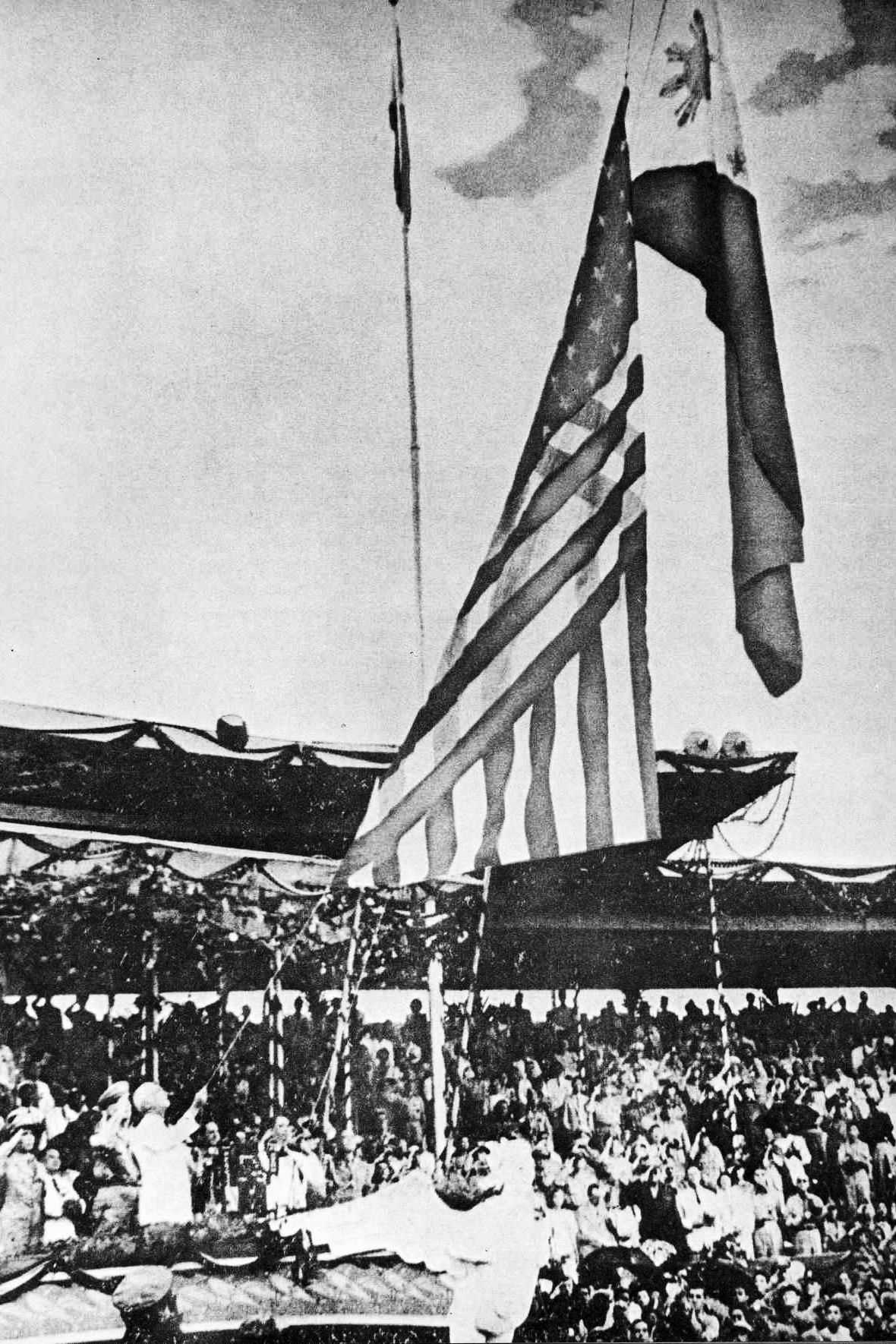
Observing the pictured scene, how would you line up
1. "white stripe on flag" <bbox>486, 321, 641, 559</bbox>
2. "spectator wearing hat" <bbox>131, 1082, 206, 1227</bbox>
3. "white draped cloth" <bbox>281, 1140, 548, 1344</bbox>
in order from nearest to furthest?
"spectator wearing hat" <bbox>131, 1082, 206, 1227</bbox>, "white draped cloth" <bbox>281, 1140, 548, 1344</bbox>, "white stripe on flag" <bbox>486, 321, 641, 559</bbox>

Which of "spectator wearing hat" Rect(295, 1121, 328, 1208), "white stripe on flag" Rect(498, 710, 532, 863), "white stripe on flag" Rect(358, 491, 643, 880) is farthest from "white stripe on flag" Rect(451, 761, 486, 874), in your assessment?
"spectator wearing hat" Rect(295, 1121, 328, 1208)

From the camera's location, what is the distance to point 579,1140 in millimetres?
6184

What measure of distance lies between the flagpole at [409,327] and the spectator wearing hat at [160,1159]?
222 centimetres

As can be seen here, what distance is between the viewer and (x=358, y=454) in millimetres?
6684

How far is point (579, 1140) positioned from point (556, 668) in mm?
2199

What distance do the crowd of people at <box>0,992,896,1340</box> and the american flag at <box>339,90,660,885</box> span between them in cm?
83

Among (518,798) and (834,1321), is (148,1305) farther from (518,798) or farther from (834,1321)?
(834,1321)

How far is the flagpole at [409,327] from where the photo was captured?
6574 millimetres

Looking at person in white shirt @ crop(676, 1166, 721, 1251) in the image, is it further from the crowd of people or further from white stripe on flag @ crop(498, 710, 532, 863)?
white stripe on flag @ crop(498, 710, 532, 863)

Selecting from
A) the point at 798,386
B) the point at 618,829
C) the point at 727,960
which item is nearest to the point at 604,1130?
the point at 727,960

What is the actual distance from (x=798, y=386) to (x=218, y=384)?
3033mm

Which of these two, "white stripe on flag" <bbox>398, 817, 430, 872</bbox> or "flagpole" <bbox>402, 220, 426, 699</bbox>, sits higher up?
"flagpole" <bbox>402, 220, 426, 699</bbox>

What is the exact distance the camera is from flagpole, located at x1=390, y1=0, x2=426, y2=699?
6.57 meters

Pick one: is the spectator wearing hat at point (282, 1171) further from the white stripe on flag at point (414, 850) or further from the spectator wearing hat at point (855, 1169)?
the spectator wearing hat at point (855, 1169)
